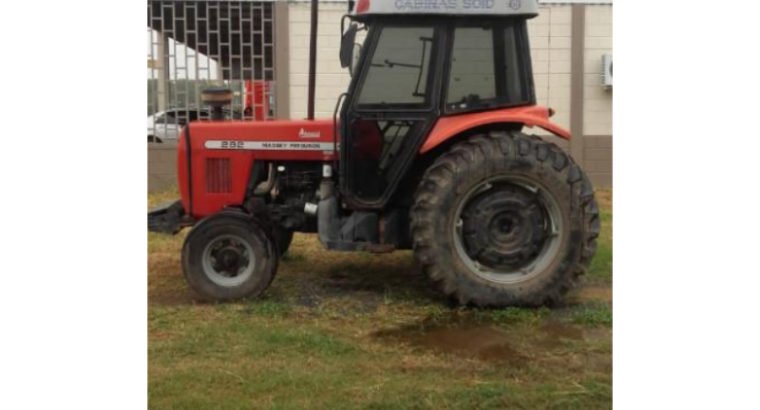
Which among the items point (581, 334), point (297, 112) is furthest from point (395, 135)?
point (297, 112)

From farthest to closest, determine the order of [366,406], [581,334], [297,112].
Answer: [297,112], [581,334], [366,406]

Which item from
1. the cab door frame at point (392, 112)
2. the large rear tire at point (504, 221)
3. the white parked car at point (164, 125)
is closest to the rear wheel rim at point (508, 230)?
the large rear tire at point (504, 221)

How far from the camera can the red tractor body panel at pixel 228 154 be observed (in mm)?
5402

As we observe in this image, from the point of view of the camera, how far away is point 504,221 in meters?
5.09

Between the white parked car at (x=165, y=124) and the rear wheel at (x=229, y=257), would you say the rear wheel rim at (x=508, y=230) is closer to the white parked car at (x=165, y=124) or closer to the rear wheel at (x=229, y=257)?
the rear wheel at (x=229, y=257)

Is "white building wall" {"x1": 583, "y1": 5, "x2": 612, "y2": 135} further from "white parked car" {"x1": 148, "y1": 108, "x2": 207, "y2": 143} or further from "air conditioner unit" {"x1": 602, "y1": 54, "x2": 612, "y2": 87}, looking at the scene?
"white parked car" {"x1": 148, "y1": 108, "x2": 207, "y2": 143}

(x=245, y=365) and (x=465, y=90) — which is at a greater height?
(x=465, y=90)

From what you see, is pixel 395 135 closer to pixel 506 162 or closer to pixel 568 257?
pixel 506 162

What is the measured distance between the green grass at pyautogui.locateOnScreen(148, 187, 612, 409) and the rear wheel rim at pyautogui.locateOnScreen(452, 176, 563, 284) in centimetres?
29

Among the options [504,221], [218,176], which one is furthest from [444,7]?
[218,176]

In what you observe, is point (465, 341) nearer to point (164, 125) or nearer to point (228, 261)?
point (228, 261)

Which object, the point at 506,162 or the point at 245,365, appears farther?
the point at 506,162

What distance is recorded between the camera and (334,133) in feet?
17.4

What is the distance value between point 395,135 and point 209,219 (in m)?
1.27
